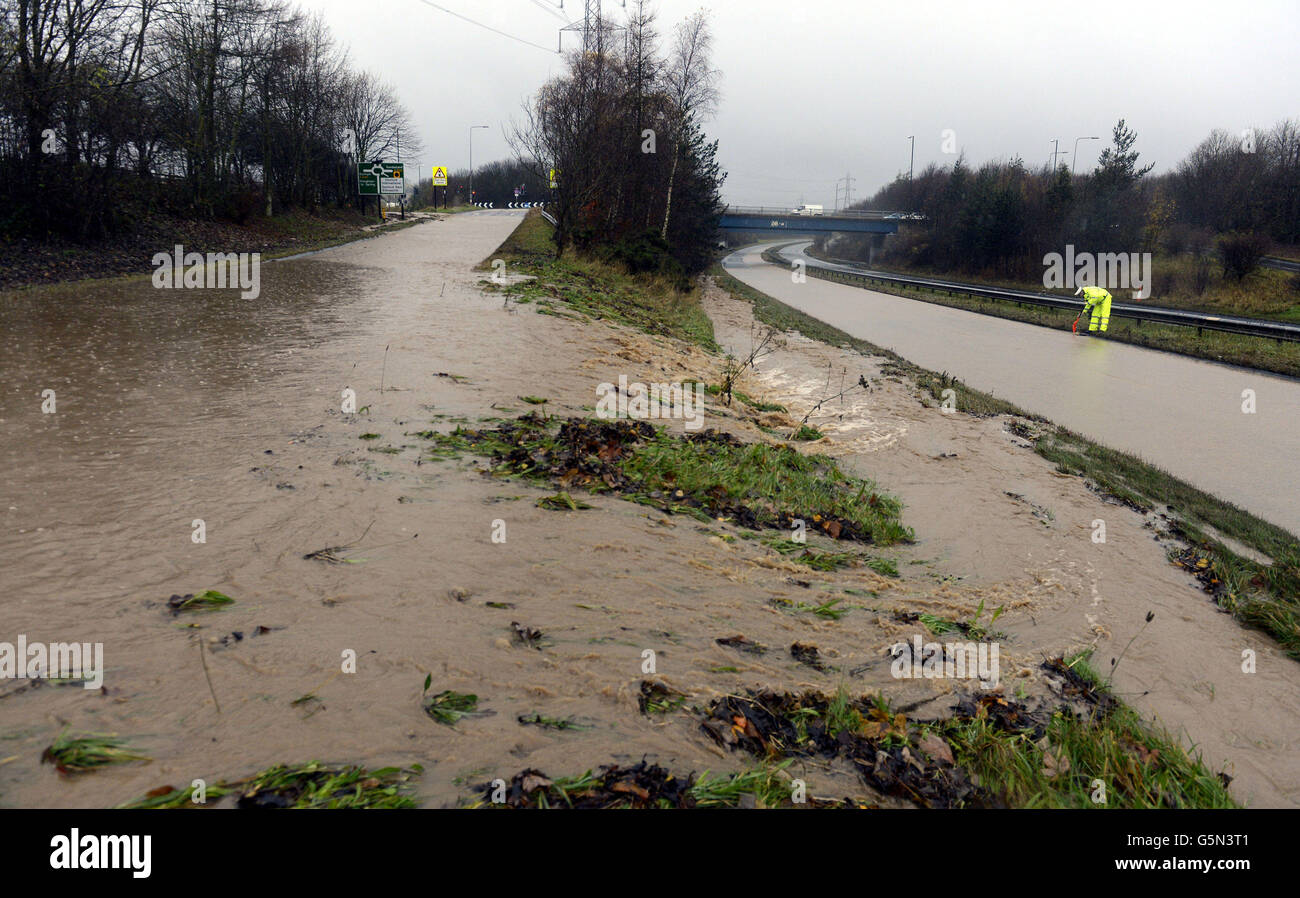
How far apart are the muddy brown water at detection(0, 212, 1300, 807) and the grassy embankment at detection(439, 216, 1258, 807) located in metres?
0.30

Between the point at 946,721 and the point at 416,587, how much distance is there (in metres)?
3.44

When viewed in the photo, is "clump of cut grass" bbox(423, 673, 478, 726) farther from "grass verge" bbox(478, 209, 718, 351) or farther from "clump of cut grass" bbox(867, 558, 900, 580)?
"grass verge" bbox(478, 209, 718, 351)

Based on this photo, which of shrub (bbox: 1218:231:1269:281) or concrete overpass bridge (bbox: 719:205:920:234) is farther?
concrete overpass bridge (bbox: 719:205:920:234)

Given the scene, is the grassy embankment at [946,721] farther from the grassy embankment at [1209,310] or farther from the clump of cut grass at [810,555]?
the grassy embankment at [1209,310]

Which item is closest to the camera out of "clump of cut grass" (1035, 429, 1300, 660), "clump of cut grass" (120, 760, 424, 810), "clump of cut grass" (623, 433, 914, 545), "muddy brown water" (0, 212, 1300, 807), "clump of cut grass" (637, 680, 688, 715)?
"clump of cut grass" (120, 760, 424, 810)

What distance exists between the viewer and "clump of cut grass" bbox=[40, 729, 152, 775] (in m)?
3.26

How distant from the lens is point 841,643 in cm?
581

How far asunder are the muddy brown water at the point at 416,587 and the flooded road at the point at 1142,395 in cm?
288

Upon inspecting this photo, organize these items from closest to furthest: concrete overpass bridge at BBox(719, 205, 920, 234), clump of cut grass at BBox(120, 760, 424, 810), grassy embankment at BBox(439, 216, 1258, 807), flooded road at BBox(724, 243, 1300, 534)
→ clump of cut grass at BBox(120, 760, 424, 810) → grassy embankment at BBox(439, 216, 1258, 807) → flooded road at BBox(724, 243, 1300, 534) → concrete overpass bridge at BBox(719, 205, 920, 234)

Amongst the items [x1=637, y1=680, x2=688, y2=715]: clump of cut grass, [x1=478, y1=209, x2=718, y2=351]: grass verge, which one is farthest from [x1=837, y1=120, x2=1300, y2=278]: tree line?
[x1=637, y1=680, x2=688, y2=715]: clump of cut grass

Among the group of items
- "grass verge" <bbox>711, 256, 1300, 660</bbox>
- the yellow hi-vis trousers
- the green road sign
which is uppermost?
the green road sign

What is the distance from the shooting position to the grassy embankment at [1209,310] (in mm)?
23141
